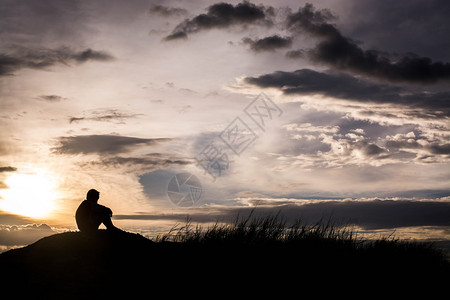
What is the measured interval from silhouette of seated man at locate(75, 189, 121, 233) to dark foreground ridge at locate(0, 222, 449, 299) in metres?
0.47

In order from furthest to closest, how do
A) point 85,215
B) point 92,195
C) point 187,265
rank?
point 85,215 → point 92,195 → point 187,265

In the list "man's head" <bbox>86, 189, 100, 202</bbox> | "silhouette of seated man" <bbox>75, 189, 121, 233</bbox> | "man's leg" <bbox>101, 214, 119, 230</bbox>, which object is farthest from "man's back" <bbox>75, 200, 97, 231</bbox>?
"man's leg" <bbox>101, 214, 119, 230</bbox>

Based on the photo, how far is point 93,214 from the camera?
498 inches

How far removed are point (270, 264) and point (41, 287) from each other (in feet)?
19.9

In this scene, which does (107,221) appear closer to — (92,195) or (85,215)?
(85,215)

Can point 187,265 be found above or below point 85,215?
below

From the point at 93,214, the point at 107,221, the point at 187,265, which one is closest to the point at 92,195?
the point at 93,214

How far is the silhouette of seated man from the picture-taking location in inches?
496

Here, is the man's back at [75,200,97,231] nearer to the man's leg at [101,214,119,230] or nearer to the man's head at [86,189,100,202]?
the man's head at [86,189,100,202]

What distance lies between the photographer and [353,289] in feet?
39.0

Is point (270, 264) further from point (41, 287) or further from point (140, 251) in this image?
point (41, 287)

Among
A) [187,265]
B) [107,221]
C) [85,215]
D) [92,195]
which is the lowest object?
[187,265]

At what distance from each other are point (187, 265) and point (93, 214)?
11.9 feet

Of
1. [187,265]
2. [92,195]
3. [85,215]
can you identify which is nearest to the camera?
[187,265]
